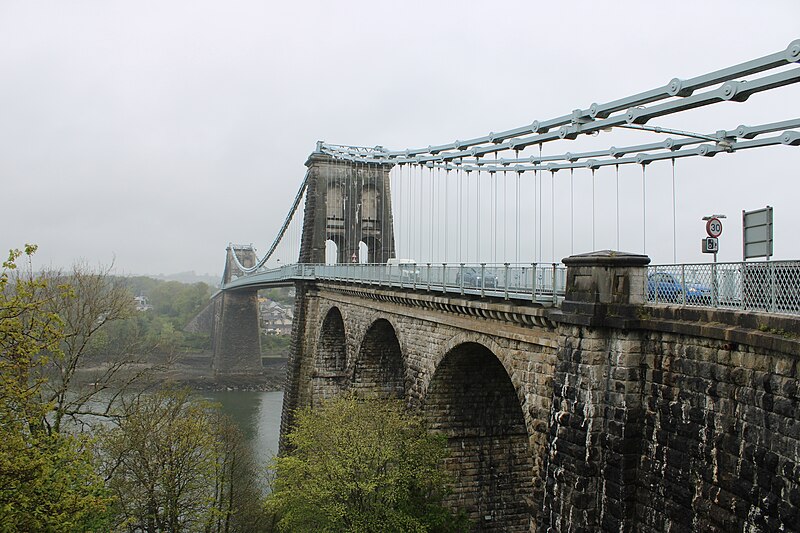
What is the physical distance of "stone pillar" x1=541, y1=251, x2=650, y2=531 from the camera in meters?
8.92

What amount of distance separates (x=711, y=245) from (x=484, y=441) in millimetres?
9797

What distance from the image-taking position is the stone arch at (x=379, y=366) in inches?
909

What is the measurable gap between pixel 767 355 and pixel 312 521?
480 inches

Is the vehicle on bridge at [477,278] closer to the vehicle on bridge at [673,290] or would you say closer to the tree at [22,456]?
the vehicle on bridge at [673,290]

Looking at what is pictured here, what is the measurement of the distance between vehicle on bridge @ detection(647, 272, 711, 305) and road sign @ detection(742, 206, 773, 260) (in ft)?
2.33

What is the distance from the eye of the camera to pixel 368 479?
14922 mm

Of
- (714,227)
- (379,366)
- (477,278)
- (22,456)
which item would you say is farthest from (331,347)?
(714,227)

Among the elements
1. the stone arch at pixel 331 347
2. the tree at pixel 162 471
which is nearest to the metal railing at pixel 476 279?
the stone arch at pixel 331 347

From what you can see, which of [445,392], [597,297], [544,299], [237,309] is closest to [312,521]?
[445,392]

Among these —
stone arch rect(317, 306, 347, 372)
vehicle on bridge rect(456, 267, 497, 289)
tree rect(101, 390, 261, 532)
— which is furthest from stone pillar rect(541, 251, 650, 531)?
stone arch rect(317, 306, 347, 372)

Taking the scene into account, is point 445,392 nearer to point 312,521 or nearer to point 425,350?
point 425,350

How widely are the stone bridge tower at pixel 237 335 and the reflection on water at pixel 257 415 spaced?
9.46 m

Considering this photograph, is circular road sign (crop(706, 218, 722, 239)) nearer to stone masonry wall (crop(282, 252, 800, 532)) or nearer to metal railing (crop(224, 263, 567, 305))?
stone masonry wall (crop(282, 252, 800, 532))

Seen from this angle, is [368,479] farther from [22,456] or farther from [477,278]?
[22,456]
